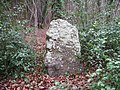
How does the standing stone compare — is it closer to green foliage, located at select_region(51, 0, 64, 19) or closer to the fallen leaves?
the fallen leaves

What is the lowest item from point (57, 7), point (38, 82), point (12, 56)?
point (38, 82)

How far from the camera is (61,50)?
4574 mm

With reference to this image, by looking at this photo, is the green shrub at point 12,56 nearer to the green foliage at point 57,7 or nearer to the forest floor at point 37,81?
the forest floor at point 37,81

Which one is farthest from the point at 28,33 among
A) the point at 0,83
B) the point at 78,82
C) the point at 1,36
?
the point at 78,82

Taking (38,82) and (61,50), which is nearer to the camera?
(38,82)

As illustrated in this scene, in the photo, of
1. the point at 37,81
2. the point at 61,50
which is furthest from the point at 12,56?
the point at 61,50

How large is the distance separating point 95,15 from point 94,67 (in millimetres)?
3278

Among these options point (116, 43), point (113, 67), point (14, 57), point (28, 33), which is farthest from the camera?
point (28, 33)

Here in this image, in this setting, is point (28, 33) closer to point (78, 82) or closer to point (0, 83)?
point (0, 83)

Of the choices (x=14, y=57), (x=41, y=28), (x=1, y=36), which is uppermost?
(x=1, y=36)

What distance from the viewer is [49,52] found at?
4.54m

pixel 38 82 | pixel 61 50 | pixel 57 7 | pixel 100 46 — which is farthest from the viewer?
pixel 57 7

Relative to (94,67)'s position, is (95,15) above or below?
above

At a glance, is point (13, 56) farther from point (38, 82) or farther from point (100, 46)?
point (100, 46)
